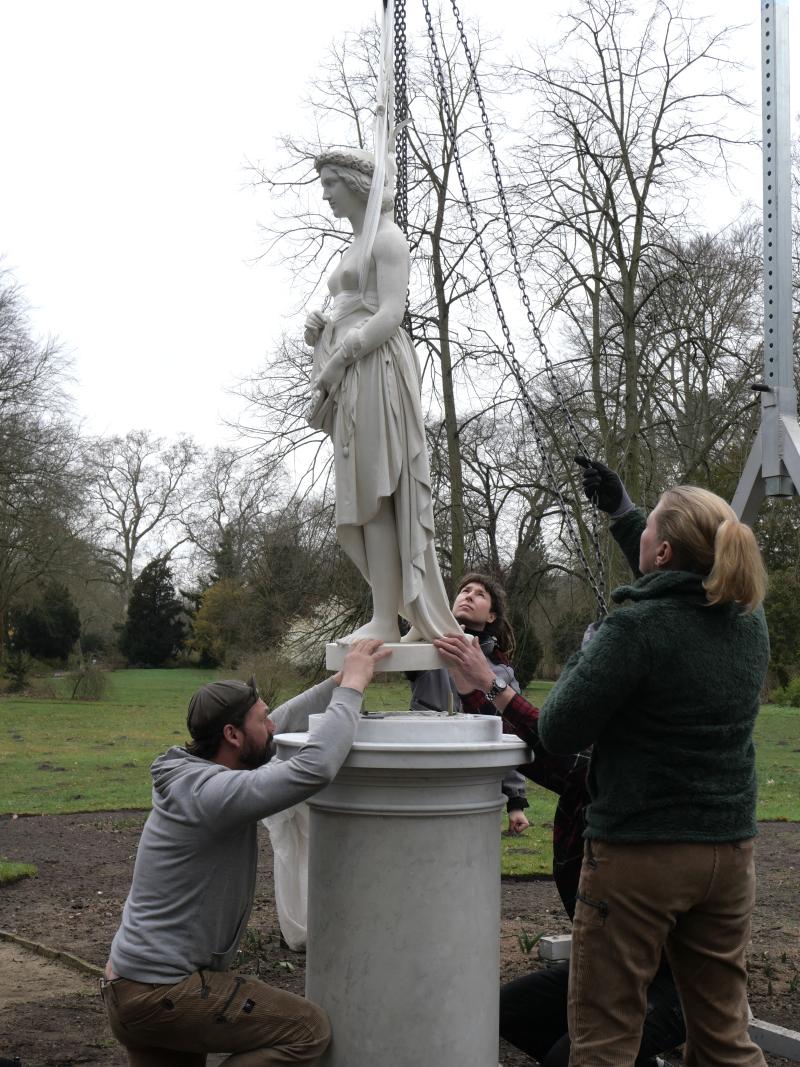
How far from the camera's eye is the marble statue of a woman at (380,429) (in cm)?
382

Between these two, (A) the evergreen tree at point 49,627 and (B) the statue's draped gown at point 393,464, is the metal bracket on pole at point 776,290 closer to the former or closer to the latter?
(B) the statue's draped gown at point 393,464

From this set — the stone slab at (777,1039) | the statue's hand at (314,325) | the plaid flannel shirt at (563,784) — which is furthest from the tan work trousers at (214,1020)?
the stone slab at (777,1039)

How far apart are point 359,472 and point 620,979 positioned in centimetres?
176

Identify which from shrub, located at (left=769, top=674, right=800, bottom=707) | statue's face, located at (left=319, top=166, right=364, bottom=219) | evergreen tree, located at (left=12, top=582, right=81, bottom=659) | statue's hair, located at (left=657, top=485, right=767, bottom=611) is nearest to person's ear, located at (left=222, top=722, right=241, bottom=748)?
statue's hair, located at (left=657, top=485, right=767, bottom=611)

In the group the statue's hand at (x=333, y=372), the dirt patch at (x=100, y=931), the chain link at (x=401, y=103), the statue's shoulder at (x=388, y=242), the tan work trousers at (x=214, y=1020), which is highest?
the chain link at (x=401, y=103)

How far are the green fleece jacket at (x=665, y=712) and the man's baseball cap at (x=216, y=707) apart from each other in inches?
36.3

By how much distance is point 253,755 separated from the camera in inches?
136

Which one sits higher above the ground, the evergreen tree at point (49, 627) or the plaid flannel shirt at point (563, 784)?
the evergreen tree at point (49, 627)

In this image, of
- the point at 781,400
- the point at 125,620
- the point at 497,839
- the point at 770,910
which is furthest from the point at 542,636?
the point at 125,620

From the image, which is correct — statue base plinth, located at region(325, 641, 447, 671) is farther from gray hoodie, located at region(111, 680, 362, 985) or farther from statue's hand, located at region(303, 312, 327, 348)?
statue's hand, located at region(303, 312, 327, 348)

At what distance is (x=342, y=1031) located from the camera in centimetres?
336

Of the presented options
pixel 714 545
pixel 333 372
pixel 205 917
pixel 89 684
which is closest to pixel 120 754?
pixel 89 684

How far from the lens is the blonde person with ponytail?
280 centimetres

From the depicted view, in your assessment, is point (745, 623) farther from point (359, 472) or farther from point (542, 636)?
point (542, 636)
